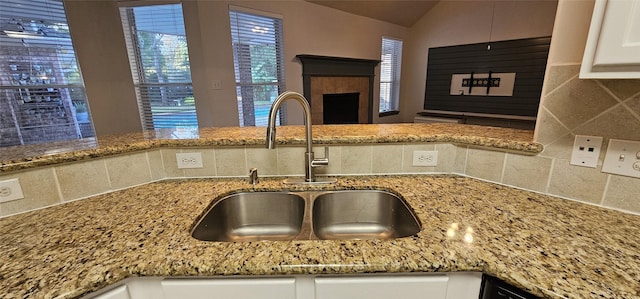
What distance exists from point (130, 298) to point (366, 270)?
0.61 meters

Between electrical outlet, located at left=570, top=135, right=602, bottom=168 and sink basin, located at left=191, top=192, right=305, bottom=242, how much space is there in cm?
→ 99

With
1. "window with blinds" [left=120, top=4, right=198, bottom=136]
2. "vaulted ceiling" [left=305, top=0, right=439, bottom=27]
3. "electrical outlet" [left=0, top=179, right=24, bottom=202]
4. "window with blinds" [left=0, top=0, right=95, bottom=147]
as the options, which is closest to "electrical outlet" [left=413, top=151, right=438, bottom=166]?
"electrical outlet" [left=0, top=179, right=24, bottom=202]

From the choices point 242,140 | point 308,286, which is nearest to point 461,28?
point 242,140

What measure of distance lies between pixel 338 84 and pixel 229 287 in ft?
13.3

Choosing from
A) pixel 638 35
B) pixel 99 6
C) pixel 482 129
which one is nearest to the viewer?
pixel 638 35

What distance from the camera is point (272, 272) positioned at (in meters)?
0.61

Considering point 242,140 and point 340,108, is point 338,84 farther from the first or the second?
point 242,140

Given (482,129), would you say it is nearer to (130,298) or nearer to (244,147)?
(244,147)

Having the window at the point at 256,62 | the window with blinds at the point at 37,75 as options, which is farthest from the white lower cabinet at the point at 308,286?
the window with blinds at the point at 37,75

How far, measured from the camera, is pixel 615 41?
59 centimetres

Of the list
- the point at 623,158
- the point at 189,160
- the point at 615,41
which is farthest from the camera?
the point at 189,160

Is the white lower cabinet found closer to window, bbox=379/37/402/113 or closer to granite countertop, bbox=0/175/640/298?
granite countertop, bbox=0/175/640/298

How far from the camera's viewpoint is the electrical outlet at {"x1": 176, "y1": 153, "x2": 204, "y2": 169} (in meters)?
1.13

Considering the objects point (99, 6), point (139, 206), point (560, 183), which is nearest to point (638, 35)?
point (560, 183)
